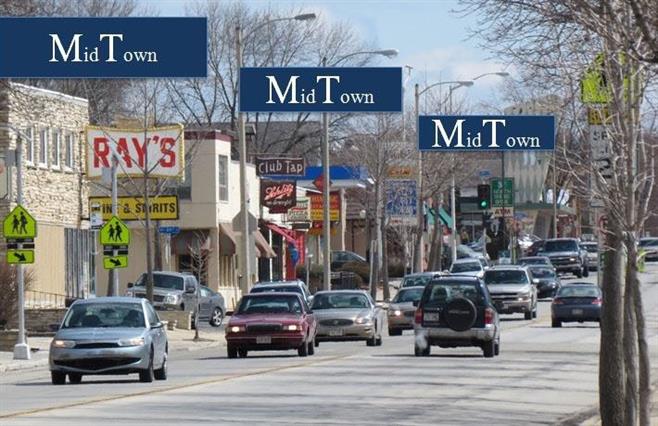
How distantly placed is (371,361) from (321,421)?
44.0ft

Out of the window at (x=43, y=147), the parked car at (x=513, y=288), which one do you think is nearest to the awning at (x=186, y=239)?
the window at (x=43, y=147)

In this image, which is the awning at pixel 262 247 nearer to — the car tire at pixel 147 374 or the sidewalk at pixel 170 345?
the sidewalk at pixel 170 345

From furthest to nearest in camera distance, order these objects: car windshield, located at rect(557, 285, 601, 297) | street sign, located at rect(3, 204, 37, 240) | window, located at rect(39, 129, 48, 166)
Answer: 1. window, located at rect(39, 129, 48, 166)
2. car windshield, located at rect(557, 285, 601, 297)
3. street sign, located at rect(3, 204, 37, 240)

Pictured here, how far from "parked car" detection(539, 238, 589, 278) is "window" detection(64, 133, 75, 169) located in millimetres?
32811

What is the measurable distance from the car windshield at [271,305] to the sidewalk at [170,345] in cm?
486

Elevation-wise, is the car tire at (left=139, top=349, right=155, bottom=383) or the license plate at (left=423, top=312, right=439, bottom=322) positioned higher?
the license plate at (left=423, top=312, right=439, bottom=322)

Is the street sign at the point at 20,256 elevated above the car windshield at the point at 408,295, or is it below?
above

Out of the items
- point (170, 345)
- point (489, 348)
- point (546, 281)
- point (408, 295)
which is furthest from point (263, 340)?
point (546, 281)

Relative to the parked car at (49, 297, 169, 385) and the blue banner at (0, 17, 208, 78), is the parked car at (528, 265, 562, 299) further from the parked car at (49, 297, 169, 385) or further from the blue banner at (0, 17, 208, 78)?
the blue banner at (0, 17, 208, 78)

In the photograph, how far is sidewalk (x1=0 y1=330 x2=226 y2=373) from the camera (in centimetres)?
3598

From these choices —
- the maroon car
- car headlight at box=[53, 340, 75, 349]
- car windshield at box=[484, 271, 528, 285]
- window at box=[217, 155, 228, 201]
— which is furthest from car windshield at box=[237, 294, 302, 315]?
window at box=[217, 155, 228, 201]

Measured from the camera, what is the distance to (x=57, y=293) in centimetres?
5719

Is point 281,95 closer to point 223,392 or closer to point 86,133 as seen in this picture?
point 223,392

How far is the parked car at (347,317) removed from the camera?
40844mm
